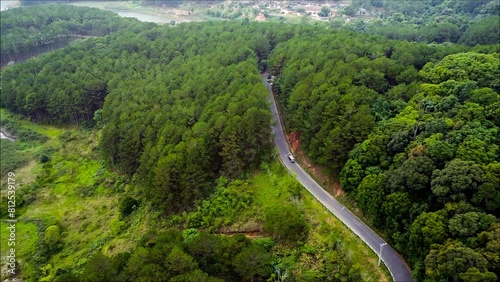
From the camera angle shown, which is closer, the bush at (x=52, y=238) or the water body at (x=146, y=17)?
the bush at (x=52, y=238)

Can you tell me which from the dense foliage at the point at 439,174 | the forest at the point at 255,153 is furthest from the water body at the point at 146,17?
the dense foliage at the point at 439,174

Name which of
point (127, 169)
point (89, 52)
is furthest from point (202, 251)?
point (89, 52)

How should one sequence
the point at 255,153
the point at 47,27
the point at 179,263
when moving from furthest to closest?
the point at 47,27
the point at 255,153
the point at 179,263

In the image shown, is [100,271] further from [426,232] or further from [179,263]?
[426,232]

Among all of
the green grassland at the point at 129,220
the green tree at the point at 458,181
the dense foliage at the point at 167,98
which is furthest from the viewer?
the dense foliage at the point at 167,98

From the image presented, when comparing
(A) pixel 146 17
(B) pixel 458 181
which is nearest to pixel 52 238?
(B) pixel 458 181

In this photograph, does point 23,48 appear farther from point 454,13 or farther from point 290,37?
point 454,13

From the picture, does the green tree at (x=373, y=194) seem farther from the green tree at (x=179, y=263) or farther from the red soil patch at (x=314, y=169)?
the green tree at (x=179, y=263)
